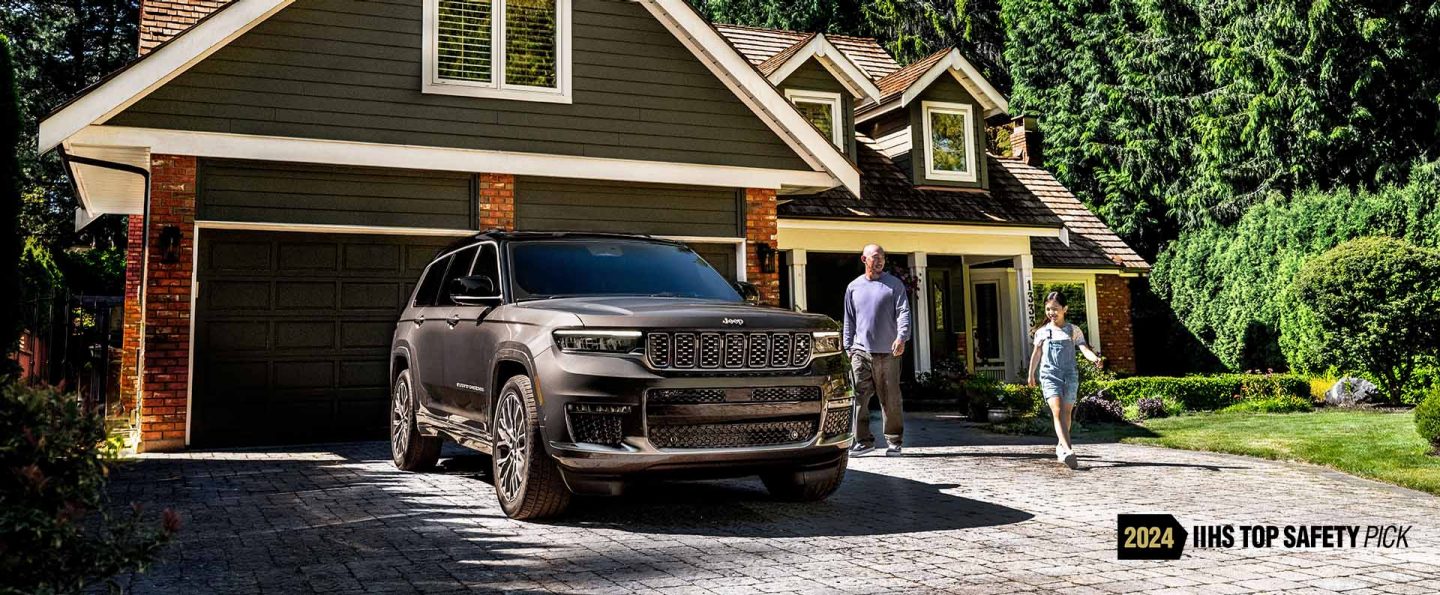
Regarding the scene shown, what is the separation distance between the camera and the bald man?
936 centimetres

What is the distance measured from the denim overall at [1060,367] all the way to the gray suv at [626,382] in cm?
287

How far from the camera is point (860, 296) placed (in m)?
9.51

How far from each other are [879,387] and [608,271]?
3.31 m

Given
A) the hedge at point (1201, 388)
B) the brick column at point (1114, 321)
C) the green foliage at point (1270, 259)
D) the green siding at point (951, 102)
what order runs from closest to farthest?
1. the hedge at point (1201, 388)
2. the green foliage at point (1270, 259)
3. the green siding at point (951, 102)
4. the brick column at point (1114, 321)

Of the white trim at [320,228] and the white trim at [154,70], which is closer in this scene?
the white trim at [154,70]

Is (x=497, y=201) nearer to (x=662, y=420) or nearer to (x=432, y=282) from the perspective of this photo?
(x=432, y=282)

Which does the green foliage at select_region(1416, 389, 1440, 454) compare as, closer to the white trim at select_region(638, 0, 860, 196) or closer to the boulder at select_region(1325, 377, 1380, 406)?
the white trim at select_region(638, 0, 860, 196)

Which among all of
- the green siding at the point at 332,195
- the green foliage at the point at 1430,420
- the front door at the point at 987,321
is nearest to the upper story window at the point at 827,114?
the front door at the point at 987,321

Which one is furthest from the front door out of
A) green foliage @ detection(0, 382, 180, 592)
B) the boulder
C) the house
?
green foliage @ detection(0, 382, 180, 592)

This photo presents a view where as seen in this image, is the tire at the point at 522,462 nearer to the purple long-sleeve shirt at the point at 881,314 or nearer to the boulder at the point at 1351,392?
the purple long-sleeve shirt at the point at 881,314

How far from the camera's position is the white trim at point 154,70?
31.8 feet

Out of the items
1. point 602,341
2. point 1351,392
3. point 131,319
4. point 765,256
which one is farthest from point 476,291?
point 1351,392

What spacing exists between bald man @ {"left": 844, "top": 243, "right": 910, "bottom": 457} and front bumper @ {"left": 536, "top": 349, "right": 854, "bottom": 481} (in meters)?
3.40

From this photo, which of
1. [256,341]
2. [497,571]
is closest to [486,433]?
[497,571]
